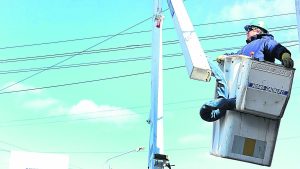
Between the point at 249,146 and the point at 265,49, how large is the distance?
3.80ft

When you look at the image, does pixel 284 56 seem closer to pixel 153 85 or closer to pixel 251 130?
pixel 251 130

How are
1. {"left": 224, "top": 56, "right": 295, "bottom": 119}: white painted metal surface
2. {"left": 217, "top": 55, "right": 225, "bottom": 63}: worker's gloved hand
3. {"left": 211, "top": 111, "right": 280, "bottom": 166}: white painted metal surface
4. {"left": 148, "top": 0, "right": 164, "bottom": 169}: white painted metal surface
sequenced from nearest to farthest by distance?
1. {"left": 224, "top": 56, "right": 295, "bottom": 119}: white painted metal surface
2. {"left": 211, "top": 111, "right": 280, "bottom": 166}: white painted metal surface
3. {"left": 217, "top": 55, "right": 225, "bottom": 63}: worker's gloved hand
4. {"left": 148, "top": 0, "right": 164, "bottom": 169}: white painted metal surface

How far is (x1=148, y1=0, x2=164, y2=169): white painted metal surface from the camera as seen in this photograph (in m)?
9.19

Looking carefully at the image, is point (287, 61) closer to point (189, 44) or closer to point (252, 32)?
point (252, 32)

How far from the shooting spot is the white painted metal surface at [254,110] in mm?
5594

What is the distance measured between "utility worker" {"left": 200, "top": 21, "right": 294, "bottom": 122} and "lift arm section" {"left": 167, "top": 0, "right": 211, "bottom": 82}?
151 mm

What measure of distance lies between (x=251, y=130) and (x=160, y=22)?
5.54m

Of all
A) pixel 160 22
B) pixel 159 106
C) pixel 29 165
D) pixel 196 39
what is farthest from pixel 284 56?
pixel 29 165

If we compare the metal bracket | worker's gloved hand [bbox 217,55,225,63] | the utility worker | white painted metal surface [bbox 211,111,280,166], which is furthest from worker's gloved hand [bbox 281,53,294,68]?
the metal bracket

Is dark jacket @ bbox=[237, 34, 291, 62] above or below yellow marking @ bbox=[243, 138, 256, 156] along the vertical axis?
above

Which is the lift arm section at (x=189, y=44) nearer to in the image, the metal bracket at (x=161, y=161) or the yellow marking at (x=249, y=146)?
the yellow marking at (x=249, y=146)

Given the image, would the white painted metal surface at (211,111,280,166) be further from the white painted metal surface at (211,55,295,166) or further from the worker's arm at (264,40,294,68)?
the worker's arm at (264,40,294,68)

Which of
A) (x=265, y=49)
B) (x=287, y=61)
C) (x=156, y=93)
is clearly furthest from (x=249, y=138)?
(x=156, y=93)

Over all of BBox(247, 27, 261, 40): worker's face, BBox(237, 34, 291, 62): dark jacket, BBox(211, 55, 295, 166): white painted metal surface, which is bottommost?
BBox(211, 55, 295, 166): white painted metal surface
